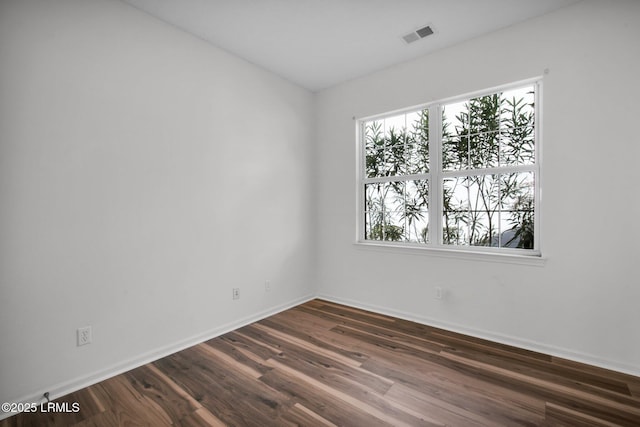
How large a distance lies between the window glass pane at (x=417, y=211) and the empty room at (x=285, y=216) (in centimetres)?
2

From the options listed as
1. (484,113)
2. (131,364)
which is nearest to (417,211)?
(484,113)

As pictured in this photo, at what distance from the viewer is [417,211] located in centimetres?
329

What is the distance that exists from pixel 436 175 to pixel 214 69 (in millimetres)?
2413

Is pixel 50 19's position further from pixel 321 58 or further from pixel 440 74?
pixel 440 74

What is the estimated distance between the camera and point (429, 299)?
3076 mm

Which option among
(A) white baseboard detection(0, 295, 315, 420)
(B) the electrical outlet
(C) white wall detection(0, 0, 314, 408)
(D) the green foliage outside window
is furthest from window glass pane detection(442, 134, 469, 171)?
(B) the electrical outlet

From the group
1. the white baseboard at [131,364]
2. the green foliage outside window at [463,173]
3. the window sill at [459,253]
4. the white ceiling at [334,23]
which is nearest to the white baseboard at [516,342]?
the window sill at [459,253]

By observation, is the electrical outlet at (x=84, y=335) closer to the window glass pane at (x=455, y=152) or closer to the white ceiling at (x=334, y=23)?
the white ceiling at (x=334, y=23)

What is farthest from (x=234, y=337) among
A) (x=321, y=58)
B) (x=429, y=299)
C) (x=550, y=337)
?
(x=321, y=58)

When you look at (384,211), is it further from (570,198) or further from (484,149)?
(570,198)

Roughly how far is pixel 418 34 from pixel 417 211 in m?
1.69

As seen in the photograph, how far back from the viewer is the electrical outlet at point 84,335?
2.03 m

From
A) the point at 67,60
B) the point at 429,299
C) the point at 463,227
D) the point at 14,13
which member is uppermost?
the point at 14,13

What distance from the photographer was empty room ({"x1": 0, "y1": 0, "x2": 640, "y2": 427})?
6.03ft
